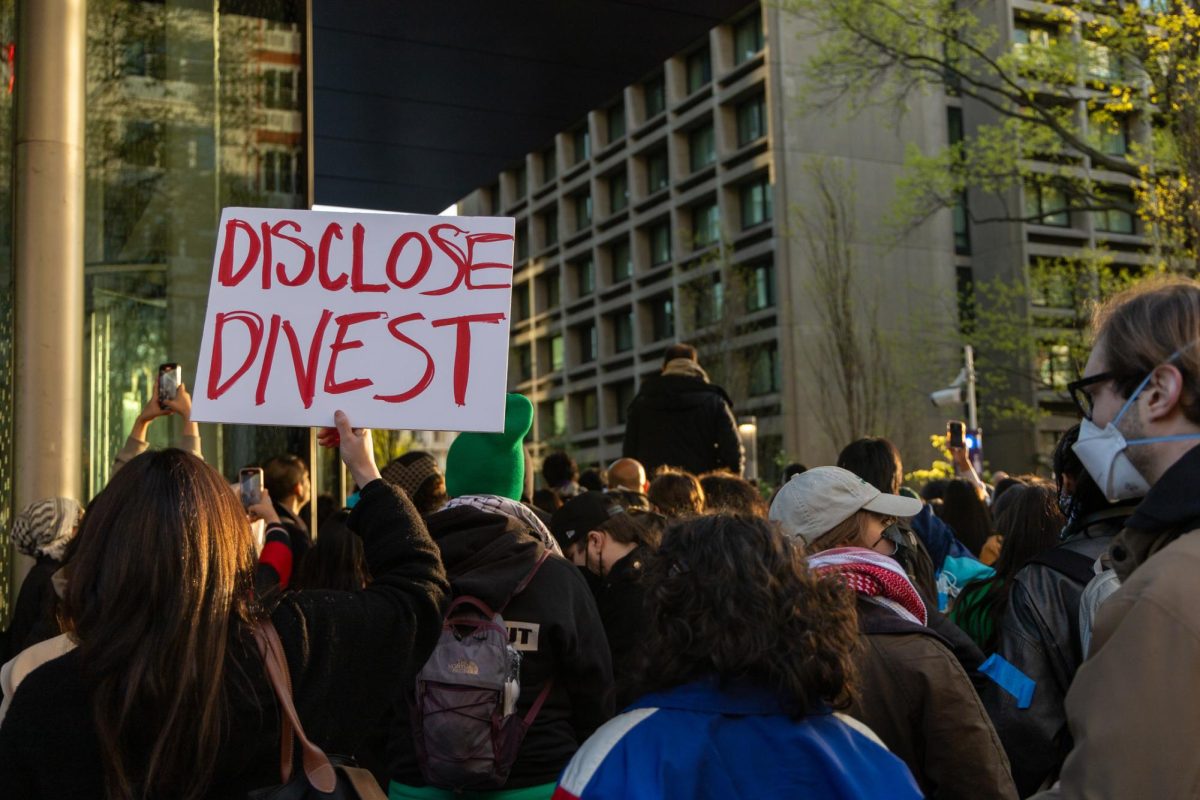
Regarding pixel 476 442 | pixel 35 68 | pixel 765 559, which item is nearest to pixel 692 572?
pixel 765 559

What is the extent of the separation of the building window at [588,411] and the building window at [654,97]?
12512 mm

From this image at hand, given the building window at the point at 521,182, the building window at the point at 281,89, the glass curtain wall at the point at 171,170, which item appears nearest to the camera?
the glass curtain wall at the point at 171,170

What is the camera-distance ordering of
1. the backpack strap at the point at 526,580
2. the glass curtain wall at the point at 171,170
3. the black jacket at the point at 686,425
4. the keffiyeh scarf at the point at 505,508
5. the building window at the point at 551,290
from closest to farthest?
the backpack strap at the point at 526,580, the keffiyeh scarf at the point at 505,508, the glass curtain wall at the point at 171,170, the black jacket at the point at 686,425, the building window at the point at 551,290

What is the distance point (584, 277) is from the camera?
56.6m

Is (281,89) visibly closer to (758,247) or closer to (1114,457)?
(1114,457)

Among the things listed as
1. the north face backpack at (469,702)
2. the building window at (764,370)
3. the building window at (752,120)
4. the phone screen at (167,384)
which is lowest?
the north face backpack at (469,702)

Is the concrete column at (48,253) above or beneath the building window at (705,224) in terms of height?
beneath

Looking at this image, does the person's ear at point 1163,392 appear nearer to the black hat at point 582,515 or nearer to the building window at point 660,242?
the black hat at point 582,515

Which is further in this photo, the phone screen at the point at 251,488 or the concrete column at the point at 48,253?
the concrete column at the point at 48,253

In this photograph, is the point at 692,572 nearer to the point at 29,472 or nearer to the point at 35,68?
the point at 29,472

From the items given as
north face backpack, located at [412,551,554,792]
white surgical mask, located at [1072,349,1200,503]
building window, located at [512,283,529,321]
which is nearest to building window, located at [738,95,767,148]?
building window, located at [512,283,529,321]

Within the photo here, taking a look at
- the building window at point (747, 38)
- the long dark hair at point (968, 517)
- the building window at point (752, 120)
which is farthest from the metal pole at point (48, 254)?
the building window at point (747, 38)

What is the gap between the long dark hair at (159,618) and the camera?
7.25 feet

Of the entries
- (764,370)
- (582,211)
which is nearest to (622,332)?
(582,211)
